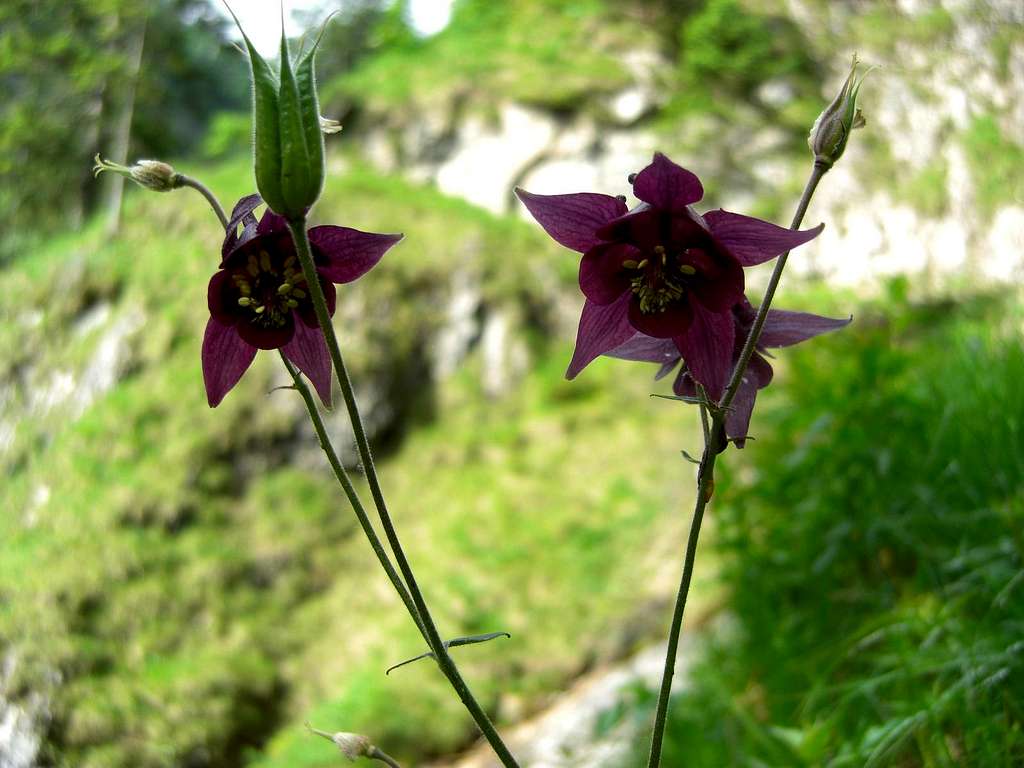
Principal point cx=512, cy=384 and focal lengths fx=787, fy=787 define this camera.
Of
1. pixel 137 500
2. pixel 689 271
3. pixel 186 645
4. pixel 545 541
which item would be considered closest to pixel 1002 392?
pixel 689 271

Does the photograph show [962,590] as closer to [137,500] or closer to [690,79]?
[137,500]

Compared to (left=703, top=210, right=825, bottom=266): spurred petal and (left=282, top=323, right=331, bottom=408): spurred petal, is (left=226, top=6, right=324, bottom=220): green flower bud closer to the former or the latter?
(left=282, top=323, right=331, bottom=408): spurred petal

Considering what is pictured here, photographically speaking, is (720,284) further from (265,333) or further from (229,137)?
(229,137)

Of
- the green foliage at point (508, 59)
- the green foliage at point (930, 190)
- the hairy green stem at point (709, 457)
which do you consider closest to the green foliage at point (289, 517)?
the green foliage at point (508, 59)

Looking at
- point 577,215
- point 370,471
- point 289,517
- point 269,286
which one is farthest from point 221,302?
point 289,517

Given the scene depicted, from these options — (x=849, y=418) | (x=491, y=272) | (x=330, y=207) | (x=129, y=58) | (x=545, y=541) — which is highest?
(x=129, y=58)

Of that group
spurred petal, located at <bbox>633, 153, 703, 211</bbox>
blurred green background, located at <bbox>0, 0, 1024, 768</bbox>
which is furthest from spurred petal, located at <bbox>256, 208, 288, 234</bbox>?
blurred green background, located at <bbox>0, 0, 1024, 768</bbox>

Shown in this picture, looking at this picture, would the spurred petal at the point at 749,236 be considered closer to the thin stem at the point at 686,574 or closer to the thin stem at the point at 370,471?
the thin stem at the point at 686,574
